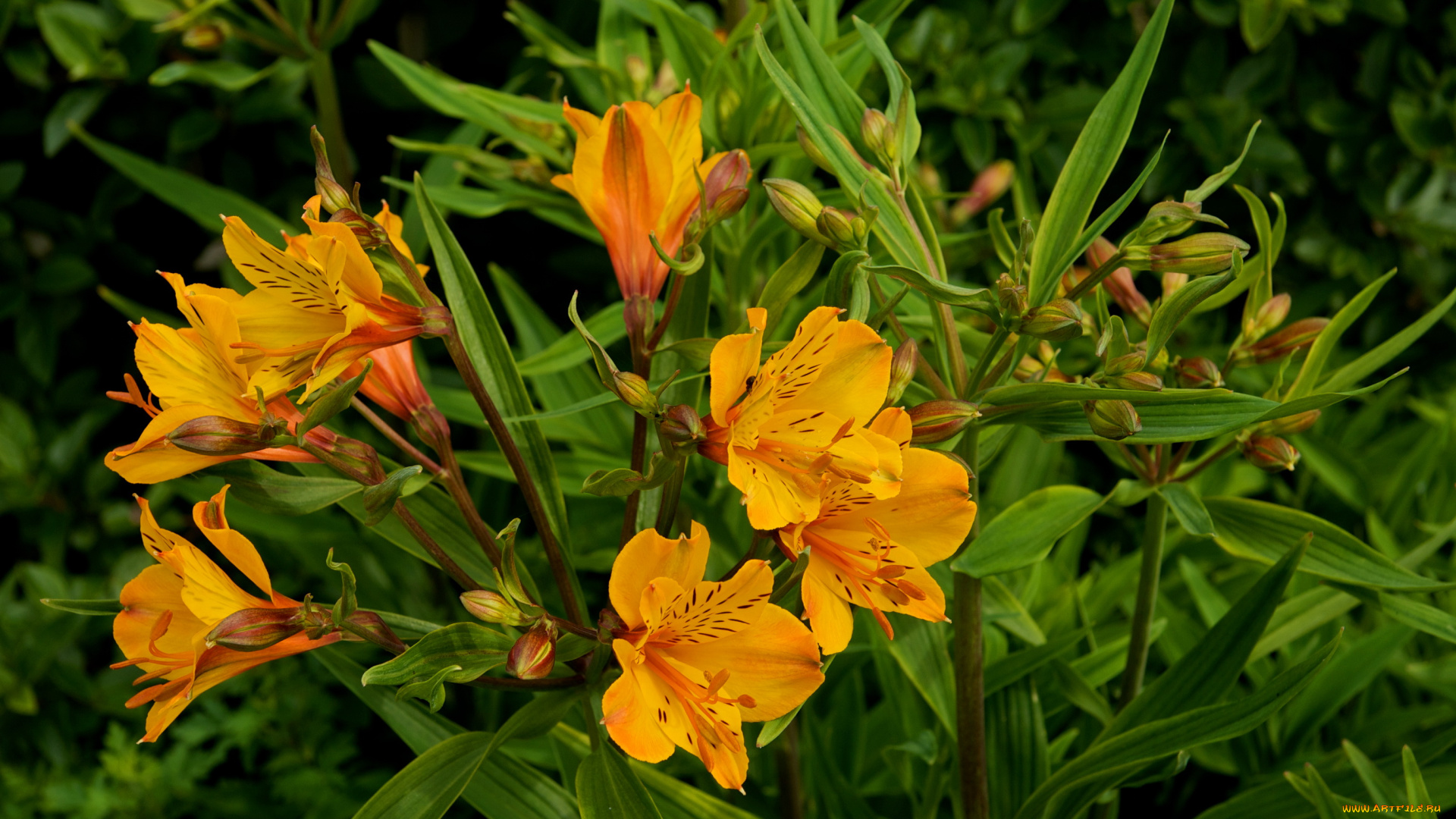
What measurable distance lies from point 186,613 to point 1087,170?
56 cm

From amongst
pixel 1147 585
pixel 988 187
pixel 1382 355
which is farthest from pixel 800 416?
pixel 988 187

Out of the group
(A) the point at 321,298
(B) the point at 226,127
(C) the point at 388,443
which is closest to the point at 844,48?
(A) the point at 321,298

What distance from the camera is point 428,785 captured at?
22.6 inches

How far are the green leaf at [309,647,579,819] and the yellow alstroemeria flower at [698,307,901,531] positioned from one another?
291 millimetres

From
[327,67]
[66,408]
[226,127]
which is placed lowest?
[66,408]

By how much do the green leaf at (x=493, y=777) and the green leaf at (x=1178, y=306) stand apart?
0.45 m

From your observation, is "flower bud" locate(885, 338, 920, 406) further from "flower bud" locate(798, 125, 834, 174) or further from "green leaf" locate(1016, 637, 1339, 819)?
"green leaf" locate(1016, 637, 1339, 819)

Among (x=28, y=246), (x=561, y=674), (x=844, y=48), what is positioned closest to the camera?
(x=561, y=674)

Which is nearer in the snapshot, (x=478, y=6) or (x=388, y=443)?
(x=388, y=443)

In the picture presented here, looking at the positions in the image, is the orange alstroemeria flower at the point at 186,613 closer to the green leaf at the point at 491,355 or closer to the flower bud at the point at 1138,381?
the green leaf at the point at 491,355

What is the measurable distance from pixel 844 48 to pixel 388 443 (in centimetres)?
72

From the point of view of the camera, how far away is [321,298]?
0.53m

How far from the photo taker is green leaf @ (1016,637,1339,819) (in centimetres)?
54

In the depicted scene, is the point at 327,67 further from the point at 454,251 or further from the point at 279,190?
the point at 454,251
